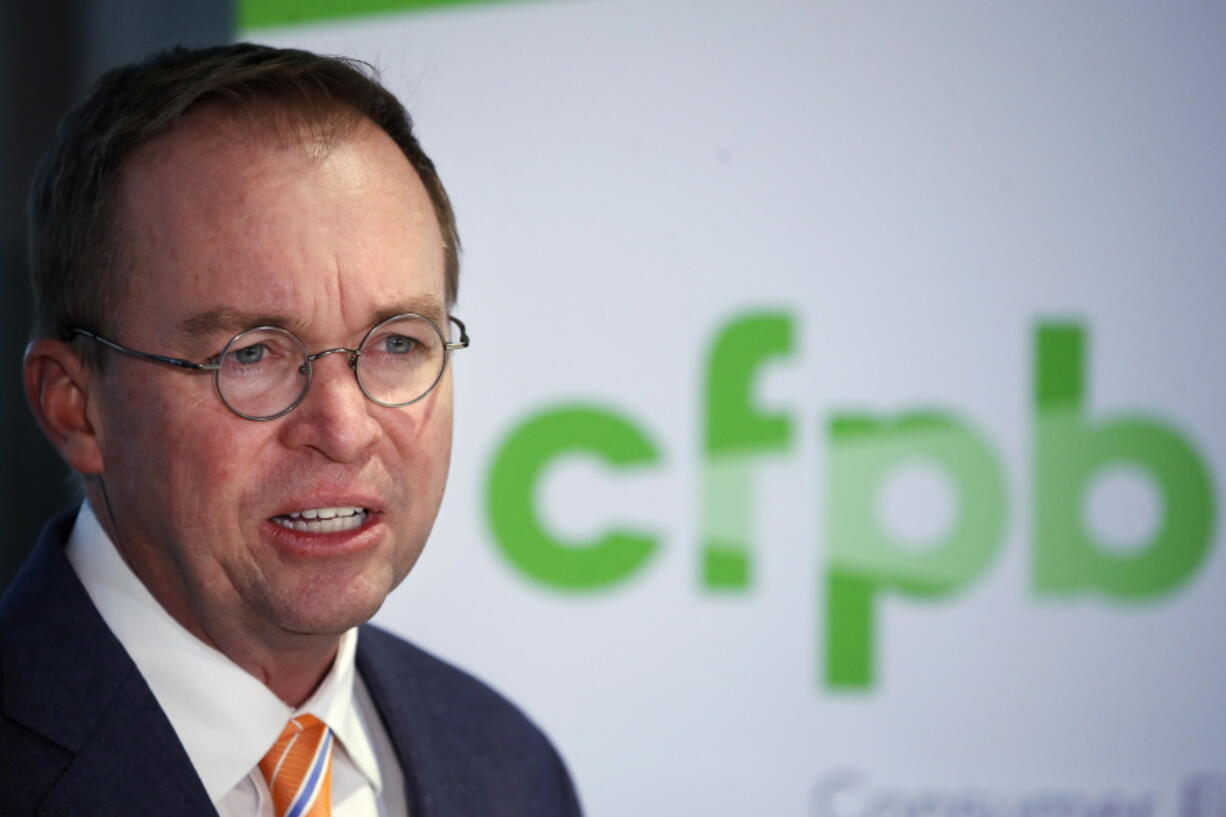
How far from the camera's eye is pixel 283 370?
1321 mm

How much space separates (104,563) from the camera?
1.39 m

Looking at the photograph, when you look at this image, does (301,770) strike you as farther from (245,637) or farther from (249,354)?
(249,354)

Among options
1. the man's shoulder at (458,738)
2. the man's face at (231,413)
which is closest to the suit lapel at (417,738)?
the man's shoulder at (458,738)

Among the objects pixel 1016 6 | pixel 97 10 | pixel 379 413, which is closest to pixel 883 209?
pixel 1016 6

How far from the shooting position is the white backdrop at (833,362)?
2258mm

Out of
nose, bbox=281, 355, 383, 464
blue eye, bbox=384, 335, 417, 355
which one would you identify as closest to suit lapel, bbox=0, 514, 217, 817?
nose, bbox=281, 355, 383, 464

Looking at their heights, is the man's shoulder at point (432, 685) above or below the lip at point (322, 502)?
below

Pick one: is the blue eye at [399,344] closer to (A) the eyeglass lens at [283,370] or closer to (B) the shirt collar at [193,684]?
(A) the eyeglass lens at [283,370]

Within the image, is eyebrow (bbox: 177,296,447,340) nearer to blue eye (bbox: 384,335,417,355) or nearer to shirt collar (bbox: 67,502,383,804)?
blue eye (bbox: 384,335,417,355)

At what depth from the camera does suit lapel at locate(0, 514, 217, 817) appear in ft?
4.12

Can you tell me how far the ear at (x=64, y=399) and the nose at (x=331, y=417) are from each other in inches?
10.6

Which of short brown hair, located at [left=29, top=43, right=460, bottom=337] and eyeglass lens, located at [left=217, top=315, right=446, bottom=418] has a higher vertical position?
short brown hair, located at [left=29, top=43, right=460, bottom=337]

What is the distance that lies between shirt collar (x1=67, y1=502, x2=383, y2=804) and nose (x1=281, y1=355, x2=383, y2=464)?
268 millimetres

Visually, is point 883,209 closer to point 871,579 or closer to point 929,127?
point 929,127
